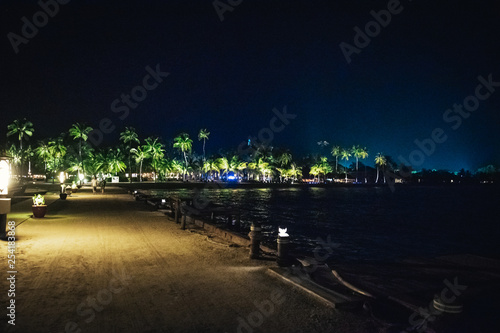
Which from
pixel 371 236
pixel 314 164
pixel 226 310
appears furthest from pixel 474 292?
pixel 314 164

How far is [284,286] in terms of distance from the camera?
9039mm

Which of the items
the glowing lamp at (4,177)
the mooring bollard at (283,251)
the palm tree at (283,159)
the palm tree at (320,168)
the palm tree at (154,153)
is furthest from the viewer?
the palm tree at (320,168)

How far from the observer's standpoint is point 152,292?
8.52 meters

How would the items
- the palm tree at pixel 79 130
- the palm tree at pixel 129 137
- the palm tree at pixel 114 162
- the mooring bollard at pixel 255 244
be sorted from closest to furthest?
the mooring bollard at pixel 255 244
the palm tree at pixel 79 130
the palm tree at pixel 114 162
the palm tree at pixel 129 137

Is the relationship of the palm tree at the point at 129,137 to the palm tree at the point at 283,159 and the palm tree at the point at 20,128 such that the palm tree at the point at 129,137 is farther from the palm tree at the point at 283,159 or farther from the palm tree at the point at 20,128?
the palm tree at the point at 283,159

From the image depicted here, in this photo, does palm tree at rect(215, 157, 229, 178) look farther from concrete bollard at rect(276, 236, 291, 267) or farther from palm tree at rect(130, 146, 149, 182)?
concrete bollard at rect(276, 236, 291, 267)

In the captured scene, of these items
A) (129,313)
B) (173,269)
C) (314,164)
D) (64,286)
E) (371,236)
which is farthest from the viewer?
(314,164)

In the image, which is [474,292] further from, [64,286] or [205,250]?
[64,286]

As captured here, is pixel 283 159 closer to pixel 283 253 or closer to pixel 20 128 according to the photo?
pixel 20 128

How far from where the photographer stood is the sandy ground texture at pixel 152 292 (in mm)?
6773

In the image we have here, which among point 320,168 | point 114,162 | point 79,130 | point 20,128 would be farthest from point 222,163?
point 20,128

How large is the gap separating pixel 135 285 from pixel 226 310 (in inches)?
106

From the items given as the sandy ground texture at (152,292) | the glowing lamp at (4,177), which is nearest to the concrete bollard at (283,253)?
the sandy ground texture at (152,292)

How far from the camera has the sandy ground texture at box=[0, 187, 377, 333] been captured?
22.2 feet
